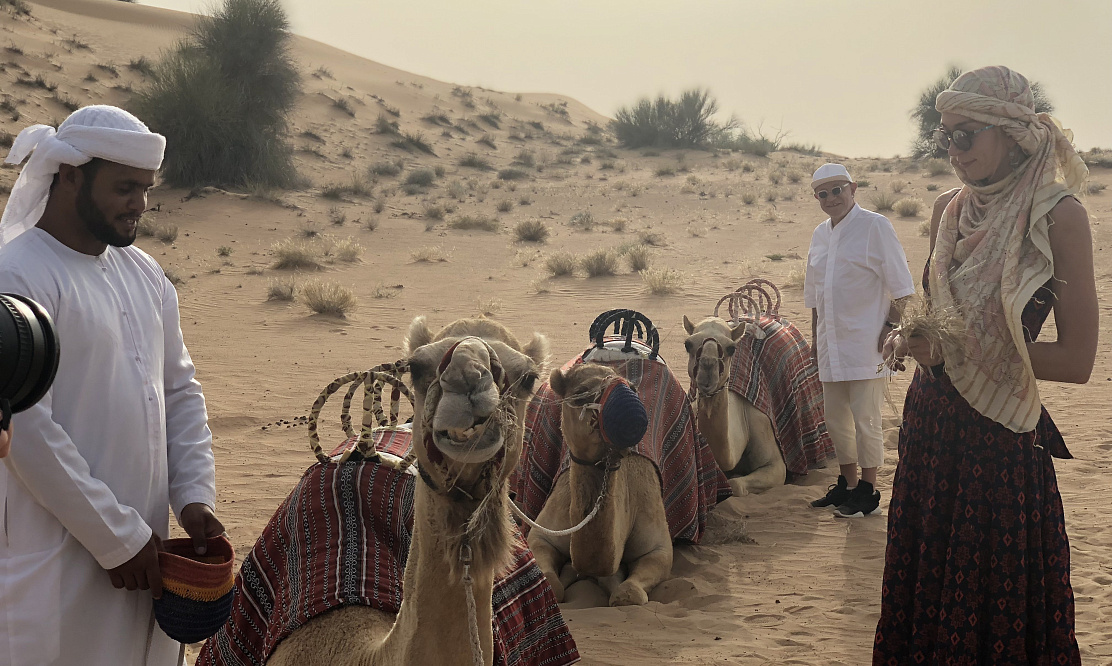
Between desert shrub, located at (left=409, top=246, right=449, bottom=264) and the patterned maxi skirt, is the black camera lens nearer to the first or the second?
the patterned maxi skirt

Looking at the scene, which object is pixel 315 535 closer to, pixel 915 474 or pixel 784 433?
pixel 915 474

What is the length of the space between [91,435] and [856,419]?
17.3ft

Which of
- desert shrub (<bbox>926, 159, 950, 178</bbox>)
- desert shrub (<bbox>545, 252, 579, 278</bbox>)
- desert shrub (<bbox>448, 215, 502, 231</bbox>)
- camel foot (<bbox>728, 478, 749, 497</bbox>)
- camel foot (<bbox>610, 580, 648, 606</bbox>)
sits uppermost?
desert shrub (<bbox>926, 159, 950, 178</bbox>)

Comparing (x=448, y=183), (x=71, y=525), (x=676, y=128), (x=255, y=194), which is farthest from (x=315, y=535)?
(x=676, y=128)

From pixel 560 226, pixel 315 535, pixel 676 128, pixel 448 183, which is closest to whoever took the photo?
pixel 315 535

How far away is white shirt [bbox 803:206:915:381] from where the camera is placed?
6492 mm

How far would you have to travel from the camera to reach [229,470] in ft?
24.8

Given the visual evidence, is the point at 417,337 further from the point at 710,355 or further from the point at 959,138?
the point at 710,355

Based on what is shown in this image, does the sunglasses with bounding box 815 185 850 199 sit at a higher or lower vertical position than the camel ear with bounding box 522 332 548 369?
higher

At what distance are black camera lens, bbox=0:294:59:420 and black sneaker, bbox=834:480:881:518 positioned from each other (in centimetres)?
616

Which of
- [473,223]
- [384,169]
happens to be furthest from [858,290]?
[384,169]

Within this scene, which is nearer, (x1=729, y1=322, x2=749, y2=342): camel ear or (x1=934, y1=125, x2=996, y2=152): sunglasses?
(x1=934, y1=125, x2=996, y2=152): sunglasses

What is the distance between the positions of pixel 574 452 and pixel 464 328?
2.54 m

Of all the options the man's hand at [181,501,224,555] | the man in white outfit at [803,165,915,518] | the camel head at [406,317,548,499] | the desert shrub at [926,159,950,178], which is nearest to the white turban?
the man's hand at [181,501,224,555]
